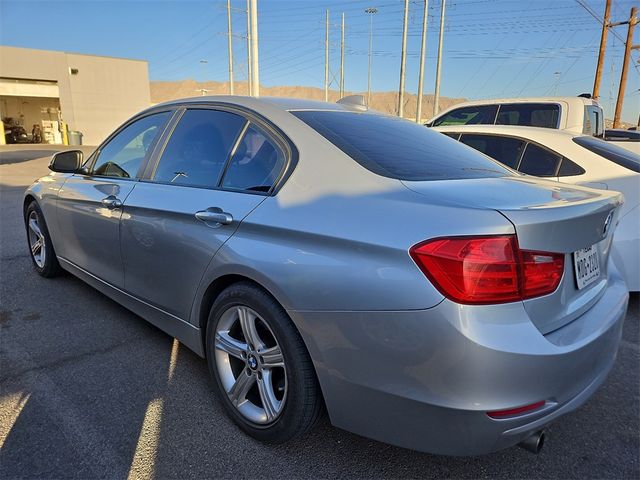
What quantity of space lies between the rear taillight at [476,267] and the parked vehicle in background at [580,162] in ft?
7.86

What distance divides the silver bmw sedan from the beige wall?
117ft

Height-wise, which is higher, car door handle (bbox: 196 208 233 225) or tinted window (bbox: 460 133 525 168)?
tinted window (bbox: 460 133 525 168)

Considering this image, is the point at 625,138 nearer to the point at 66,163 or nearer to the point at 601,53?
the point at 66,163

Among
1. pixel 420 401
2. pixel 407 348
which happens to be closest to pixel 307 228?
pixel 407 348

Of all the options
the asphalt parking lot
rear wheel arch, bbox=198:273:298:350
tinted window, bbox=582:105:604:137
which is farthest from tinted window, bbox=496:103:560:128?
rear wheel arch, bbox=198:273:298:350

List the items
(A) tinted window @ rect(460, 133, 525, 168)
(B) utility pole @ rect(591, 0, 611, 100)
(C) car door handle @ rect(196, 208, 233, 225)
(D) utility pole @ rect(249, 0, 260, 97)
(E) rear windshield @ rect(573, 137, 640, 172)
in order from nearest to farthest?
(C) car door handle @ rect(196, 208, 233, 225) → (E) rear windshield @ rect(573, 137, 640, 172) → (A) tinted window @ rect(460, 133, 525, 168) → (D) utility pole @ rect(249, 0, 260, 97) → (B) utility pole @ rect(591, 0, 611, 100)

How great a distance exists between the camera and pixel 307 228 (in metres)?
1.86

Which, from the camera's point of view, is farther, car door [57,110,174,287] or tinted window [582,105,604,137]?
tinted window [582,105,604,137]

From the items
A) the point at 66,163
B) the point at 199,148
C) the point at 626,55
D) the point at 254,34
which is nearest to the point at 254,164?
the point at 199,148

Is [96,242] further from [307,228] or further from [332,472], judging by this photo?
[332,472]

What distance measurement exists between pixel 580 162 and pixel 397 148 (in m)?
2.58

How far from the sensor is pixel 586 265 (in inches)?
74.6

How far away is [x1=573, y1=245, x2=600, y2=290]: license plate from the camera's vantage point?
1806 millimetres

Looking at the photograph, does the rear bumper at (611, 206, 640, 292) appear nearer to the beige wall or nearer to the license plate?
the license plate
